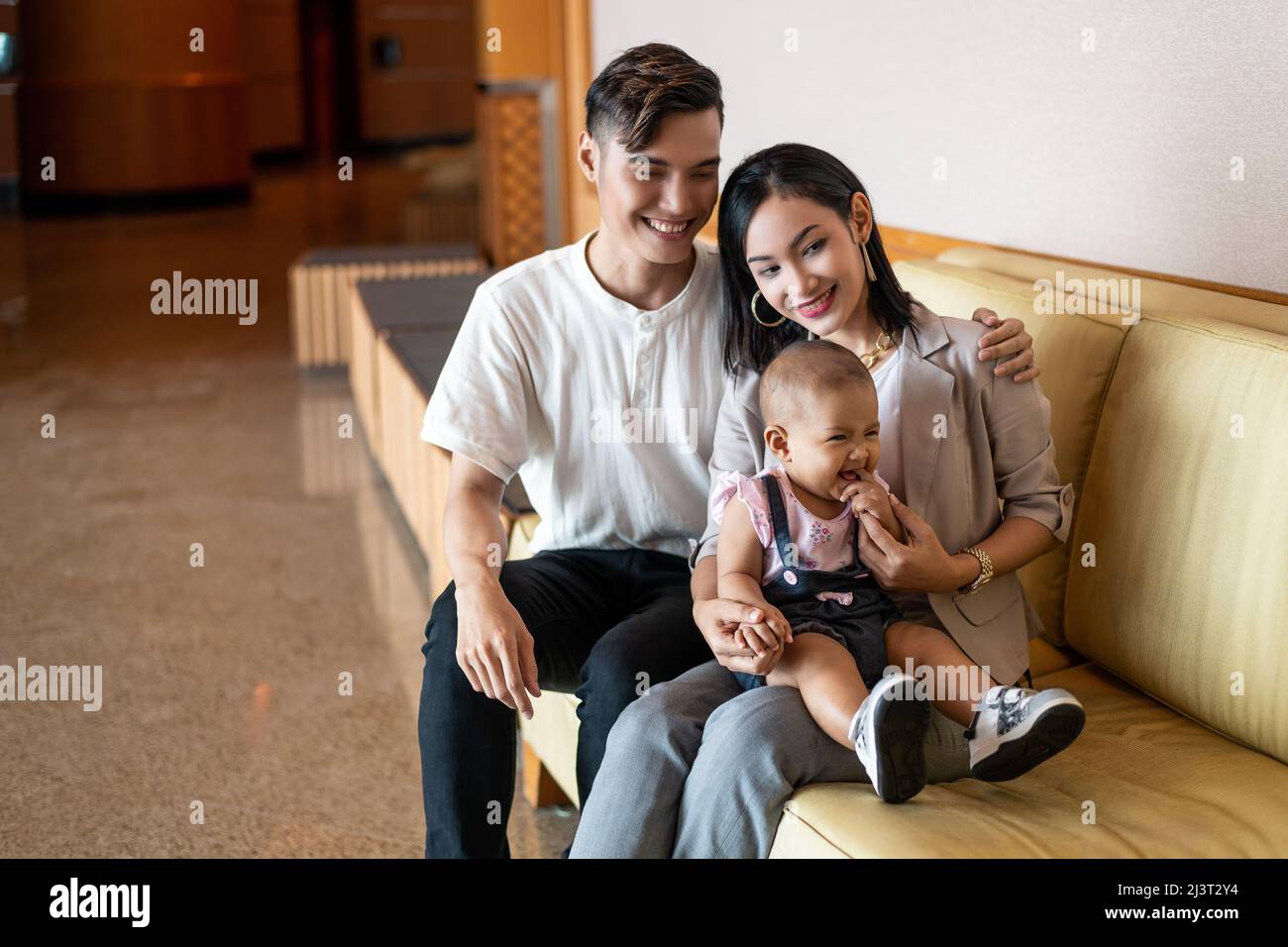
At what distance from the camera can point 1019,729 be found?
1.55 meters

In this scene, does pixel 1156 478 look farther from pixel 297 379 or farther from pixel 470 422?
pixel 297 379

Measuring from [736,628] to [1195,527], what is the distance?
65 cm

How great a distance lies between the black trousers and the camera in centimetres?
185

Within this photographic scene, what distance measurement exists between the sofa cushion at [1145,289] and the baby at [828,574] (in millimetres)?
610

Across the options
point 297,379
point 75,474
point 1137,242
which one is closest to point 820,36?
point 1137,242

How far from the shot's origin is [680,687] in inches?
69.9

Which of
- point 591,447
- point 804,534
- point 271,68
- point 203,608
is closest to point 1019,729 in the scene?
point 804,534

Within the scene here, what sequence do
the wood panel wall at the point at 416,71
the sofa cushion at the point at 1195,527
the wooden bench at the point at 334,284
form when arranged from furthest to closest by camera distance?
the wood panel wall at the point at 416,71 → the wooden bench at the point at 334,284 → the sofa cushion at the point at 1195,527

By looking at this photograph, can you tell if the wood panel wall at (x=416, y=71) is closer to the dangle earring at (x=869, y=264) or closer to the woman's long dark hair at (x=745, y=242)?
the woman's long dark hair at (x=745, y=242)

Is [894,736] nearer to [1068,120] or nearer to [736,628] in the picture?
[736,628]

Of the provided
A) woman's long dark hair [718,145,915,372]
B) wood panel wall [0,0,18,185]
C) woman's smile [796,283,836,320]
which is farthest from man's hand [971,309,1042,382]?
wood panel wall [0,0,18,185]

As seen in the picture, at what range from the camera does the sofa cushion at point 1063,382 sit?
200 cm

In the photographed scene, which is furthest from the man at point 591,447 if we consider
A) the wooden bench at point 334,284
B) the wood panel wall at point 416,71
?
the wood panel wall at point 416,71

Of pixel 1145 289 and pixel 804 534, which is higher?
pixel 1145 289
